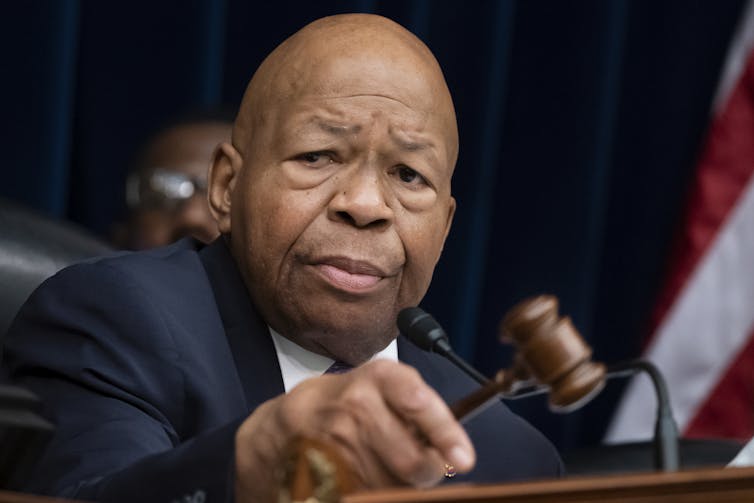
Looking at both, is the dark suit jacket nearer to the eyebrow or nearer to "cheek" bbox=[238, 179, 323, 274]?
"cheek" bbox=[238, 179, 323, 274]

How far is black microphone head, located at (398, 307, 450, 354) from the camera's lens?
1.18 metres

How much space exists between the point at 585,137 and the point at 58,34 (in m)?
1.19

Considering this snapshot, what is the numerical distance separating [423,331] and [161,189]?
1.53m

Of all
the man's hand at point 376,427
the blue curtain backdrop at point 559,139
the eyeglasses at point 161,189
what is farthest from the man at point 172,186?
the man's hand at point 376,427

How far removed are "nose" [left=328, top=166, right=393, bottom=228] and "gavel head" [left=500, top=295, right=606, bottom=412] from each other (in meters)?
0.48

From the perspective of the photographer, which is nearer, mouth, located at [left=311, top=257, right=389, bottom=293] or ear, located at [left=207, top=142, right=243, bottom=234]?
mouth, located at [left=311, top=257, right=389, bottom=293]

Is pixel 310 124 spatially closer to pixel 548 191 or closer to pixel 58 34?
pixel 58 34

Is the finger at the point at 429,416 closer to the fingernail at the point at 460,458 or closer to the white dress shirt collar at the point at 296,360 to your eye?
the fingernail at the point at 460,458

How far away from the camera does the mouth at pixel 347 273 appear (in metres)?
1.39

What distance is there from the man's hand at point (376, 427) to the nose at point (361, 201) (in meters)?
0.44

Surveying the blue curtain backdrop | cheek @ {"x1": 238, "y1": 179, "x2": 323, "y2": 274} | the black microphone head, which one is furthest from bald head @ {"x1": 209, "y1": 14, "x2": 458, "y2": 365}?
the blue curtain backdrop

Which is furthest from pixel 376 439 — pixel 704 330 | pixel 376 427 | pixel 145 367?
pixel 704 330

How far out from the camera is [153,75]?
273 centimetres

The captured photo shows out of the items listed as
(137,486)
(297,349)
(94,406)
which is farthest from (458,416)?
(297,349)
